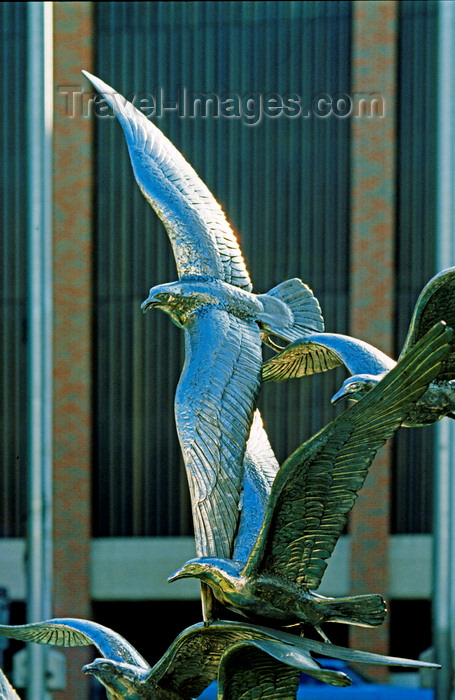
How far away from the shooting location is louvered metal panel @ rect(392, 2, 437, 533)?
43.4 ft

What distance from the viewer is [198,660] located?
581cm

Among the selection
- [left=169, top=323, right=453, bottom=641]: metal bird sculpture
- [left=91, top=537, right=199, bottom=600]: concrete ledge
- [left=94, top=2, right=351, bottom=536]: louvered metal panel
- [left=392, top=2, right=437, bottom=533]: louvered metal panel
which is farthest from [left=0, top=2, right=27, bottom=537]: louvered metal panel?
[left=169, top=323, right=453, bottom=641]: metal bird sculpture

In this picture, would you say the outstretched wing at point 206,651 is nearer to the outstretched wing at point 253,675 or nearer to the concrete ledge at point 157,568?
the outstretched wing at point 253,675

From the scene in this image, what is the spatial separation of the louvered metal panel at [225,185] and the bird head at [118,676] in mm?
7532

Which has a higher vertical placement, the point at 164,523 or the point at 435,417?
the point at 435,417

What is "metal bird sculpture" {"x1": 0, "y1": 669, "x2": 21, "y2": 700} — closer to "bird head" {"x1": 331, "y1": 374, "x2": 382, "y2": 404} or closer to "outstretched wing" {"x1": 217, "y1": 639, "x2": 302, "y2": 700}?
"outstretched wing" {"x1": 217, "y1": 639, "x2": 302, "y2": 700}

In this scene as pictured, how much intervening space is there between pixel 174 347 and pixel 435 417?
25.6 feet

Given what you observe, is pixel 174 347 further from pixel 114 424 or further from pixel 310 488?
pixel 310 488

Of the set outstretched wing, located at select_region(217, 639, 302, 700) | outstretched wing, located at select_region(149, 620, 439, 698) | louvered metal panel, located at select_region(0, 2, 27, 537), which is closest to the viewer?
outstretched wing, located at select_region(149, 620, 439, 698)

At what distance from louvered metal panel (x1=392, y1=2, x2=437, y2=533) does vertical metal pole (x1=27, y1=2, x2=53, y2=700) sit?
3830mm

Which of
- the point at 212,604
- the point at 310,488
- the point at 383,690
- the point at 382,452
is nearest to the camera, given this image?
the point at 310,488

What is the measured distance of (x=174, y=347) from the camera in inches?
531

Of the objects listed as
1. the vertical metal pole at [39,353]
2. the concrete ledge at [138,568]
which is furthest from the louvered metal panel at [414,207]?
the vertical metal pole at [39,353]

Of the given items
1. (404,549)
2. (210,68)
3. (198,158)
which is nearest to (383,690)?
(404,549)
